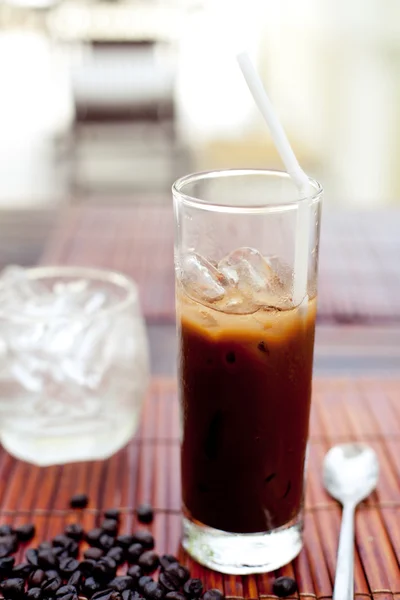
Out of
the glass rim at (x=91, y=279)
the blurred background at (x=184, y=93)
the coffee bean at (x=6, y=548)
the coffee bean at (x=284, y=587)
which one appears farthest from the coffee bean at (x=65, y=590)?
the blurred background at (x=184, y=93)

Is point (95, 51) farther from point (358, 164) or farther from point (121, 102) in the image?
point (358, 164)

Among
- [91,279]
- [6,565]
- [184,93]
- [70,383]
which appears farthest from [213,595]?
[184,93]

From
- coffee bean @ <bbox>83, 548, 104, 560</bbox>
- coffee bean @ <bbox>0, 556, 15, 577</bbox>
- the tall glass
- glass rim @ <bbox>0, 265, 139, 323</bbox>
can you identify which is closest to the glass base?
the tall glass

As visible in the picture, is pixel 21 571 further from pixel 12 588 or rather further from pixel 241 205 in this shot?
pixel 241 205

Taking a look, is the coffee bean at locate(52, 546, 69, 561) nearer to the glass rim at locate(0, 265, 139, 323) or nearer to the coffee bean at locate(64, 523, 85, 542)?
the coffee bean at locate(64, 523, 85, 542)

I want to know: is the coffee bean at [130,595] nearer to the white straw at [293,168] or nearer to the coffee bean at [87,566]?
the coffee bean at [87,566]

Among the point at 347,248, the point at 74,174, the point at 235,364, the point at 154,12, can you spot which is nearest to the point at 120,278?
the point at 235,364
